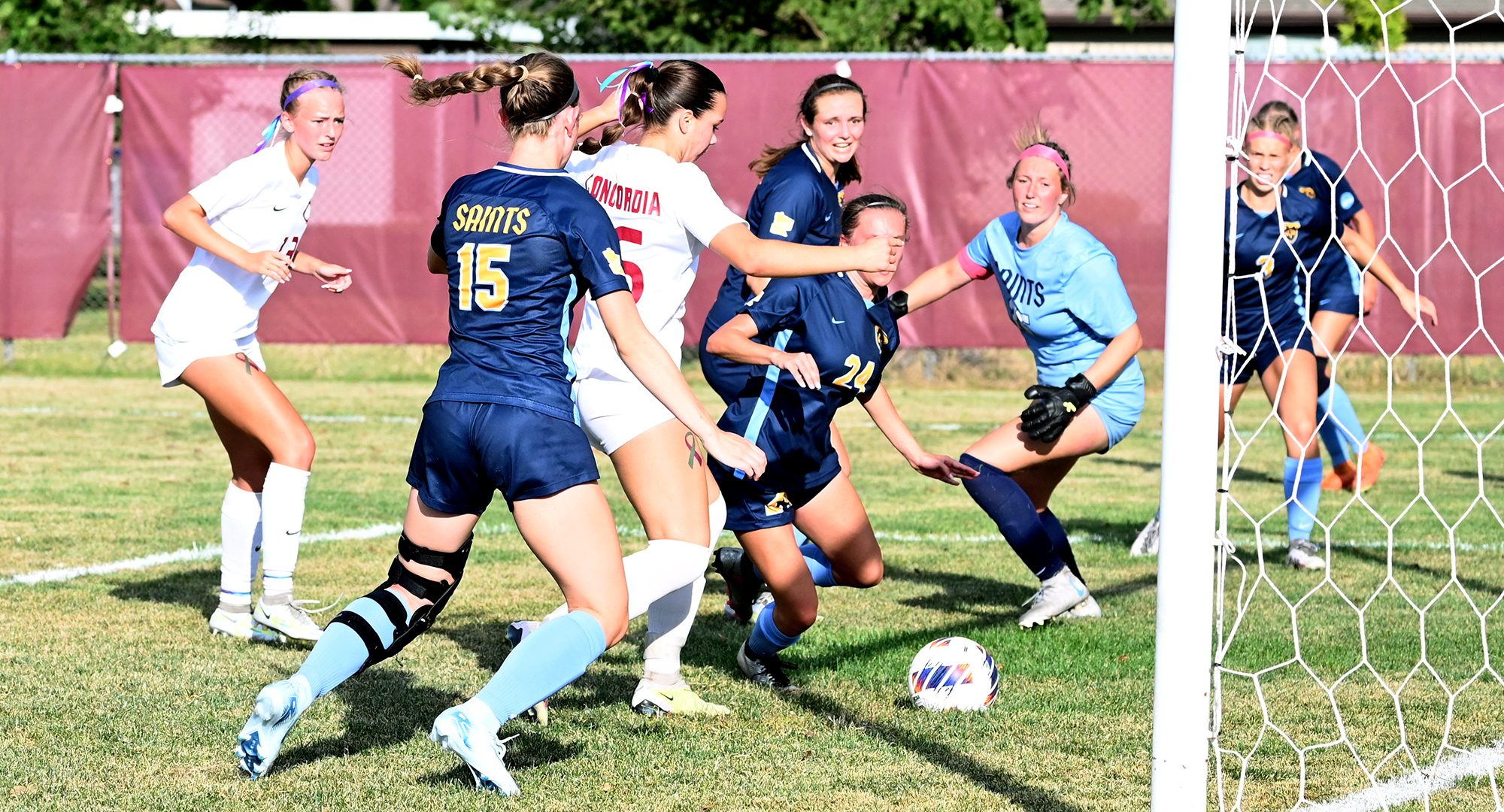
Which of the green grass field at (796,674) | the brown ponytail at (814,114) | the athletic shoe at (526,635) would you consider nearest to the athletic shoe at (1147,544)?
the green grass field at (796,674)

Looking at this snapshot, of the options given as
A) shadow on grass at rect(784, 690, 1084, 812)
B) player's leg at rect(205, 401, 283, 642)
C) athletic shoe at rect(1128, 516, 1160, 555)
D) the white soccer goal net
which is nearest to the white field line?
the white soccer goal net

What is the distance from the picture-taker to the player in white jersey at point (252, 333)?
18.1ft

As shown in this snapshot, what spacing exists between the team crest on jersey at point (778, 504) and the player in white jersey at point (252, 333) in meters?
1.78

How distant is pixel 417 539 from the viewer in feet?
12.8

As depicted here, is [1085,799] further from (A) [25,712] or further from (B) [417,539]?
(A) [25,712]

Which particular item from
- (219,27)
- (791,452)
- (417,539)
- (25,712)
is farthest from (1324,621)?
(219,27)

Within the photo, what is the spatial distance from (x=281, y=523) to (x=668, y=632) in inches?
66.8

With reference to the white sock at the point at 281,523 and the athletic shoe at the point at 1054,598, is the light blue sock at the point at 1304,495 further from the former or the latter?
the white sock at the point at 281,523

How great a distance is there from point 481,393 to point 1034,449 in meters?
2.92

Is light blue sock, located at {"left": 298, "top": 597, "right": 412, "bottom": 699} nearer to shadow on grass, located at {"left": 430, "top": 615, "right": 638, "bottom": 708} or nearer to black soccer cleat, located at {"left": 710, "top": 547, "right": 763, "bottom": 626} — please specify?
shadow on grass, located at {"left": 430, "top": 615, "right": 638, "bottom": 708}

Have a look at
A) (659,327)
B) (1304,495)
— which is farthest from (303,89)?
(1304,495)

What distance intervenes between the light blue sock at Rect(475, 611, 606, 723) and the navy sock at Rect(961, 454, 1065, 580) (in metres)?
2.40

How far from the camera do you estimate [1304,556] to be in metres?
7.15

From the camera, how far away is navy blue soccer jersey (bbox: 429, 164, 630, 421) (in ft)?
12.0
